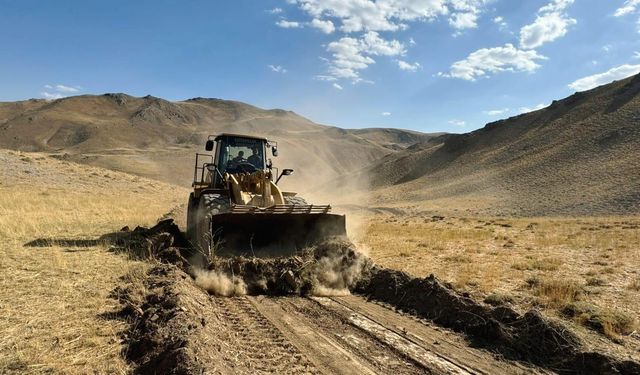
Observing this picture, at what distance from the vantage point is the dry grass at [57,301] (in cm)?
510

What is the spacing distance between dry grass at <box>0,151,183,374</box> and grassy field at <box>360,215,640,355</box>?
20.9 ft

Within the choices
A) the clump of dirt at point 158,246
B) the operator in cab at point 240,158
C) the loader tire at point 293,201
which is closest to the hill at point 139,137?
the clump of dirt at point 158,246

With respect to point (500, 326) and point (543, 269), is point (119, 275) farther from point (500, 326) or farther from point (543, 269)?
point (543, 269)

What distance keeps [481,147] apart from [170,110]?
141 m

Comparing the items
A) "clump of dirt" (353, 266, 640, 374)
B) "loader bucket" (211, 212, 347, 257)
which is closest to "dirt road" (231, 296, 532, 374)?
"clump of dirt" (353, 266, 640, 374)

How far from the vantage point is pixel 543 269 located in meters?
12.9

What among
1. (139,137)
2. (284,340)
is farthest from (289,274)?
(139,137)

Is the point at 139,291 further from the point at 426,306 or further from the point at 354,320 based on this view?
the point at 426,306

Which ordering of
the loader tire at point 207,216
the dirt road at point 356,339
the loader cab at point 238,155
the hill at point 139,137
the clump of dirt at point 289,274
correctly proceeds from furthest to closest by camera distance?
1. the hill at point 139,137
2. the loader cab at point 238,155
3. the loader tire at point 207,216
4. the clump of dirt at point 289,274
5. the dirt road at point 356,339

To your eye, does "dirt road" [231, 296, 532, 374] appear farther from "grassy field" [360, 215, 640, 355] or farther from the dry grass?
"grassy field" [360, 215, 640, 355]

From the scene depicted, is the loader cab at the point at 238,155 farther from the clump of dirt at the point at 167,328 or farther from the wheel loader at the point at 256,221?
the clump of dirt at the point at 167,328

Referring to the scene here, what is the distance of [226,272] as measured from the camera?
923 cm

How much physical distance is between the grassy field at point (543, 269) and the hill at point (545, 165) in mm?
29044

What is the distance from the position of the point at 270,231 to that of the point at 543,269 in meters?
7.67
